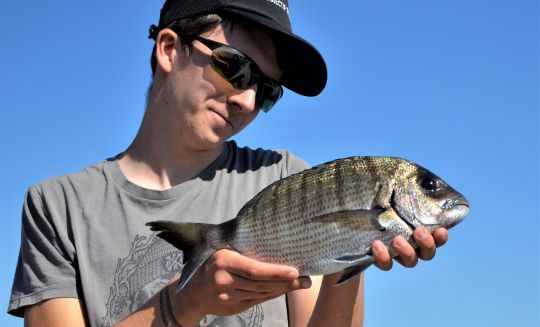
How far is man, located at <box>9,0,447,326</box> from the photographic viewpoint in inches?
226

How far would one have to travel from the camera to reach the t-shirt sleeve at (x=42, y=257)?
5812 mm

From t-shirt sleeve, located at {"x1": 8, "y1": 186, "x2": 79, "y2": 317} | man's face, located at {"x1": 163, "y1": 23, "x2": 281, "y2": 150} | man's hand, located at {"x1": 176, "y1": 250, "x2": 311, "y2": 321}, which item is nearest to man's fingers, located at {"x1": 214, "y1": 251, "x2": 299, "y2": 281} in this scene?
man's hand, located at {"x1": 176, "y1": 250, "x2": 311, "y2": 321}

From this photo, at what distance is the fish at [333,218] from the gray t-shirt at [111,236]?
36.5 inches

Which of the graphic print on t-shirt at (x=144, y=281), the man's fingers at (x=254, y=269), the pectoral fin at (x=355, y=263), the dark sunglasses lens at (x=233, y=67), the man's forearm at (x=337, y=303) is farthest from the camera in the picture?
the dark sunglasses lens at (x=233, y=67)

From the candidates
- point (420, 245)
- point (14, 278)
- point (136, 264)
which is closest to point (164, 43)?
point (136, 264)

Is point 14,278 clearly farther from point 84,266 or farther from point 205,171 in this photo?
point 205,171

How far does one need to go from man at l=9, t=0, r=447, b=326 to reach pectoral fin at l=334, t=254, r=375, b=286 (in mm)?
650

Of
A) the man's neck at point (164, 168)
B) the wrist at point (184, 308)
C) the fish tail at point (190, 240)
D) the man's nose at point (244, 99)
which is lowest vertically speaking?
the wrist at point (184, 308)

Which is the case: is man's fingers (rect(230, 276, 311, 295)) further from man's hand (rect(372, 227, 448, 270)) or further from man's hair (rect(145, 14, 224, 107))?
man's hair (rect(145, 14, 224, 107))

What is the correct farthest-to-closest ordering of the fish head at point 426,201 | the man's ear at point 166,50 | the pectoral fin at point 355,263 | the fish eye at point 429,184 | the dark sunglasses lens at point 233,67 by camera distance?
the man's ear at point 166,50
the dark sunglasses lens at point 233,67
the fish eye at point 429,184
the fish head at point 426,201
the pectoral fin at point 355,263

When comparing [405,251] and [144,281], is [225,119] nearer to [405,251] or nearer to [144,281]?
[144,281]

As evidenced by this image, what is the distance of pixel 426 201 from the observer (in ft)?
15.9

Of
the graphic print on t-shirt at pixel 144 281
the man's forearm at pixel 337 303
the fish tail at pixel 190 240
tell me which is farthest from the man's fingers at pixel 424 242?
the graphic print on t-shirt at pixel 144 281

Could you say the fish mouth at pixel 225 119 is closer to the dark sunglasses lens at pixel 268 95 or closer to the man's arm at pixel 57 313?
the dark sunglasses lens at pixel 268 95
